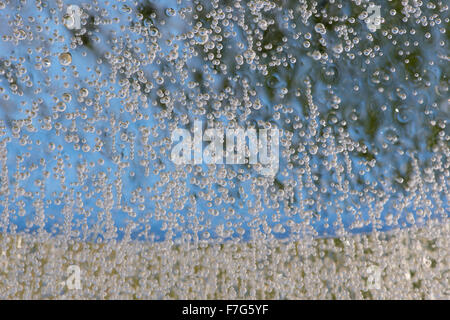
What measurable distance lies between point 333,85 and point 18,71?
0.53m

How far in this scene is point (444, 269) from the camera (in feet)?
2.75

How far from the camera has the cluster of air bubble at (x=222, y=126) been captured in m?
0.77

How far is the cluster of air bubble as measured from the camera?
0.77 m

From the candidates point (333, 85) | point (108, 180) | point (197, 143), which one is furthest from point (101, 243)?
point (333, 85)

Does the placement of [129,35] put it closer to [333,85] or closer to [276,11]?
[276,11]

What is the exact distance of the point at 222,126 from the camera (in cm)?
79

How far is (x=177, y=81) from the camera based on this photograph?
0.78m

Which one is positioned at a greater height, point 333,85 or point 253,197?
point 333,85

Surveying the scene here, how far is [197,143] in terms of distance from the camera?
789 mm

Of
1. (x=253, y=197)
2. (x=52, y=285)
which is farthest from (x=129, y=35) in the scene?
(x=52, y=285)

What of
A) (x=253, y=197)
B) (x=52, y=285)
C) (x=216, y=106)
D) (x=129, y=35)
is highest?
(x=129, y=35)

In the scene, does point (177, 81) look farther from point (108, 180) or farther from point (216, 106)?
point (108, 180)

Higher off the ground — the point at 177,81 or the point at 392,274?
the point at 177,81

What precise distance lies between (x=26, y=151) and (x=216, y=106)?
0.33 metres
